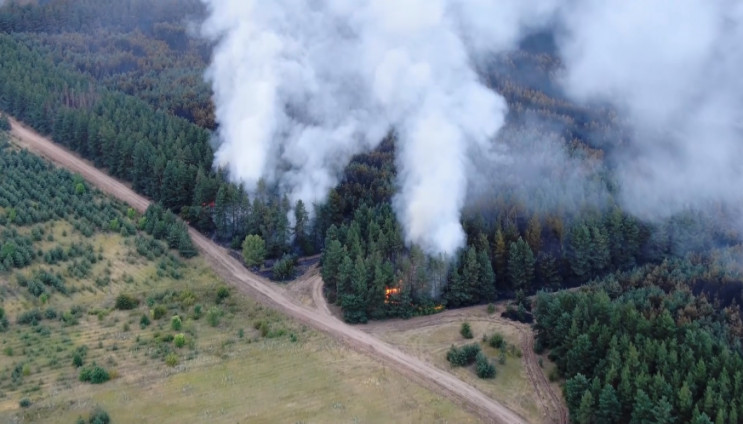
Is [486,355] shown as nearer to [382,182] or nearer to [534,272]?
[534,272]

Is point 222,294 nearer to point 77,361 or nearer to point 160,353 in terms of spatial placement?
point 160,353

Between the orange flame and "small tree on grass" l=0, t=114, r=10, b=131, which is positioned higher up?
"small tree on grass" l=0, t=114, r=10, b=131

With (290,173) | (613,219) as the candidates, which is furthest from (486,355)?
(290,173)

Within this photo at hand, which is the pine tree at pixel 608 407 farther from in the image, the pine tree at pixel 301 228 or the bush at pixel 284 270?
the pine tree at pixel 301 228

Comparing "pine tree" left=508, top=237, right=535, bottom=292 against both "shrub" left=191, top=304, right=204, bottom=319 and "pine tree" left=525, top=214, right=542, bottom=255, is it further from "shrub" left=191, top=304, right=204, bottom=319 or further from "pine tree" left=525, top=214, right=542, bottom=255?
"shrub" left=191, top=304, right=204, bottom=319

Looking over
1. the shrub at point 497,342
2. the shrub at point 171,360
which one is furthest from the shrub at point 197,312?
the shrub at point 497,342

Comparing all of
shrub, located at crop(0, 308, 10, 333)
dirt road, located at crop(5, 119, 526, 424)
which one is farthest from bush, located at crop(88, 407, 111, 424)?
dirt road, located at crop(5, 119, 526, 424)
